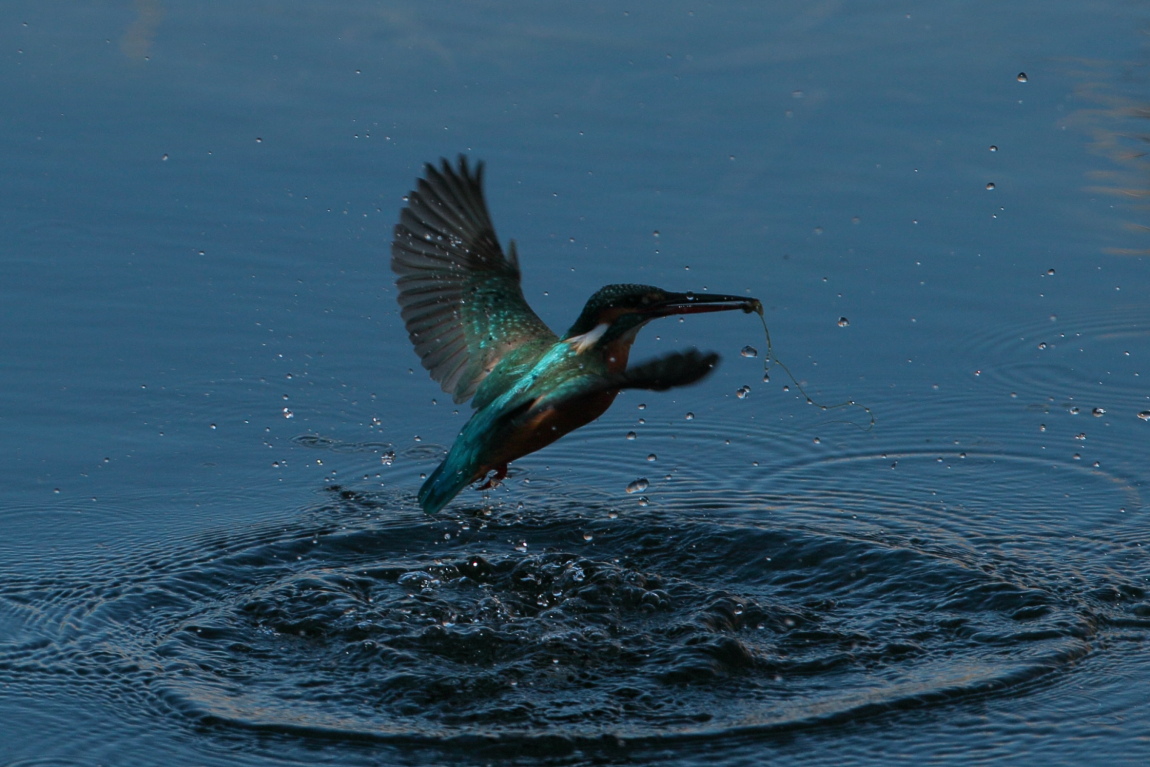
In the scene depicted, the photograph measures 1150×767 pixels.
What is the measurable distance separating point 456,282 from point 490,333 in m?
0.22

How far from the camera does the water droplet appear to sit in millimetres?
5438

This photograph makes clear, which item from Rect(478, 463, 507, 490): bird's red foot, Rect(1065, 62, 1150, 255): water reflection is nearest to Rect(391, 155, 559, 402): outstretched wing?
Rect(478, 463, 507, 490): bird's red foot

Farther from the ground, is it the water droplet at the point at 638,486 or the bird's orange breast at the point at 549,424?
the bird's orange breast at the point at 549,424

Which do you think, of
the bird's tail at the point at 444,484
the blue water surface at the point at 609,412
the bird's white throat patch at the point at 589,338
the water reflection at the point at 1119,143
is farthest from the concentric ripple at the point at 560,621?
the water reflection at the point at 1119,143

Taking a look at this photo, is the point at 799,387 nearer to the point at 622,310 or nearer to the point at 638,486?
the point at 638,486

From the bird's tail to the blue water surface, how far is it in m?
0.31

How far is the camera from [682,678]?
4.32 meters

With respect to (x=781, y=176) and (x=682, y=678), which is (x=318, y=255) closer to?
(x=781, y=176)

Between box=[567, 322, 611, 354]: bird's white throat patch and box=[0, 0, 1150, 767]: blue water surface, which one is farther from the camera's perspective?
box=[567, 322, 611, 354]: bird's white throat patch

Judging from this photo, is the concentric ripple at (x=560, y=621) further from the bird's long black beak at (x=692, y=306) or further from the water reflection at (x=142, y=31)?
the water reflection at (x=142, y=31)

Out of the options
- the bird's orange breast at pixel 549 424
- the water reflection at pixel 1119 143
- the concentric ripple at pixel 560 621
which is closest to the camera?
the concentric ripple at pixel 560 621

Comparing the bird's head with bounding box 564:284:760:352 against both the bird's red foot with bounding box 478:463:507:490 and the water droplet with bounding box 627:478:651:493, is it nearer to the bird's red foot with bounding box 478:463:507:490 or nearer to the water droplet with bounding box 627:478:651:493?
the bird's red foot with bounding box 478:463:507:490

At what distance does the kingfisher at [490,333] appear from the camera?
15.0ft

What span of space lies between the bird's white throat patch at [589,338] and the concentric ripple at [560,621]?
74cm
